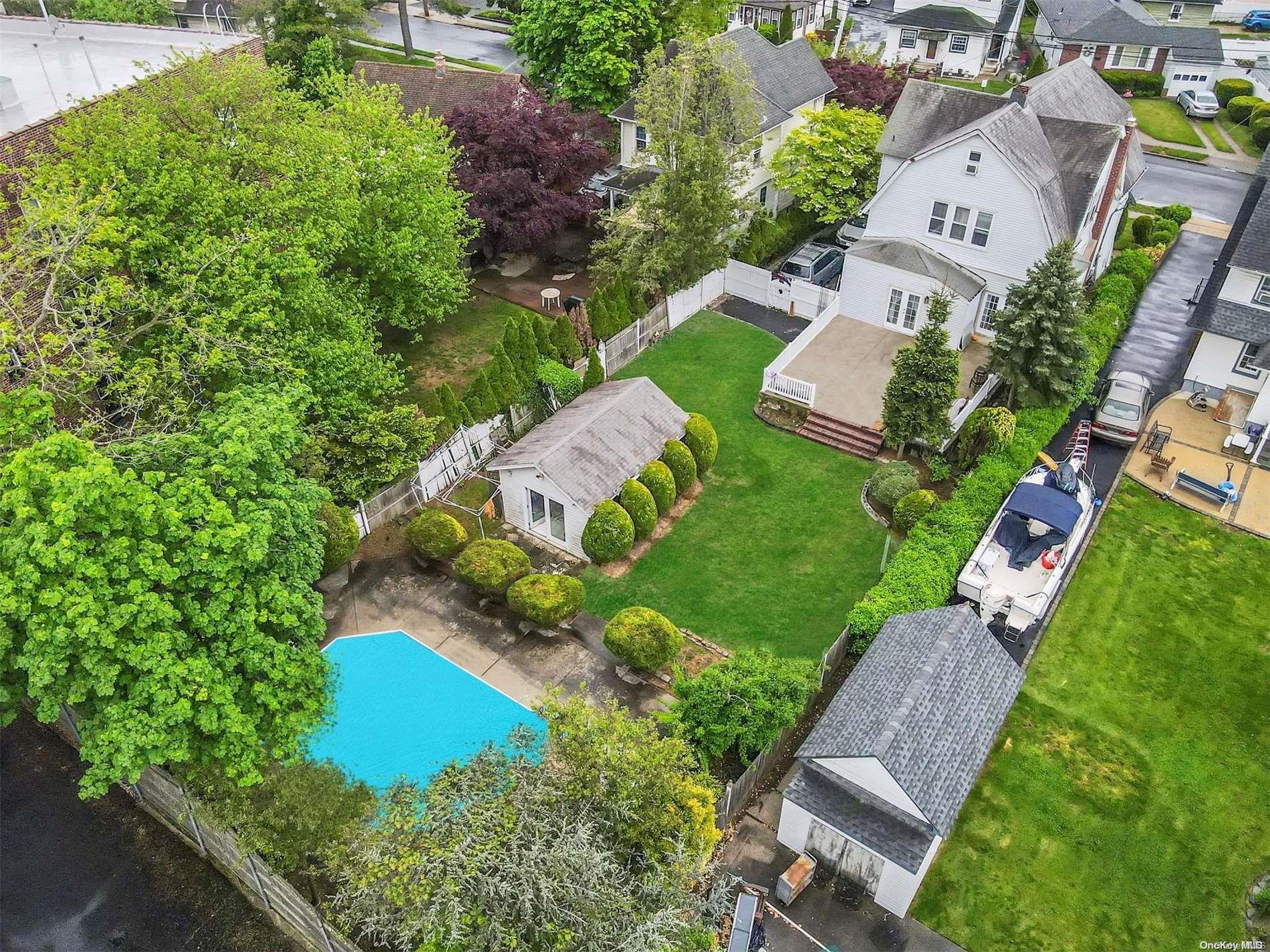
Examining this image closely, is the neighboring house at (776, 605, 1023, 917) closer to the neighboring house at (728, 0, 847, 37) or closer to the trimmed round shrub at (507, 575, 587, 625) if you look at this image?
the trimmed round shrub at (507, 575, 587, 625)

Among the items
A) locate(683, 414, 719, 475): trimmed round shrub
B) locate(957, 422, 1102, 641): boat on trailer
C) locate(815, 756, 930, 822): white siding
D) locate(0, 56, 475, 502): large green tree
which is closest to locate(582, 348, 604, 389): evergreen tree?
locate(683, 414, 719, 475): trimmed round shrub

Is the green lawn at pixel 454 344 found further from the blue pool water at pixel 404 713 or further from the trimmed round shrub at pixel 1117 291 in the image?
the trimmed round shrub at pixel 1117 291

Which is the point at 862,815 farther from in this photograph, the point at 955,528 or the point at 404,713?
the point at 404,713

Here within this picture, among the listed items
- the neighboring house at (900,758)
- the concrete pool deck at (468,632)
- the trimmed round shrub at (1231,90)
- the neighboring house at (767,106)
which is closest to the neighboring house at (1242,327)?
the neighboring house at (900,758)

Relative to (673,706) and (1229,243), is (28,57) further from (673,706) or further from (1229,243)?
(1229,243)

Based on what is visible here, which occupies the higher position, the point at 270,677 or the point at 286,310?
the point at 286,310

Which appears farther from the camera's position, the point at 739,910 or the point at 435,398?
the point at 435,398

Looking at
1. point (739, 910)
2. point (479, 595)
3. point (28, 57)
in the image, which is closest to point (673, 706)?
point (739, 910)

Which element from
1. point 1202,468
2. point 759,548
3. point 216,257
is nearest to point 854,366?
point 759,548
